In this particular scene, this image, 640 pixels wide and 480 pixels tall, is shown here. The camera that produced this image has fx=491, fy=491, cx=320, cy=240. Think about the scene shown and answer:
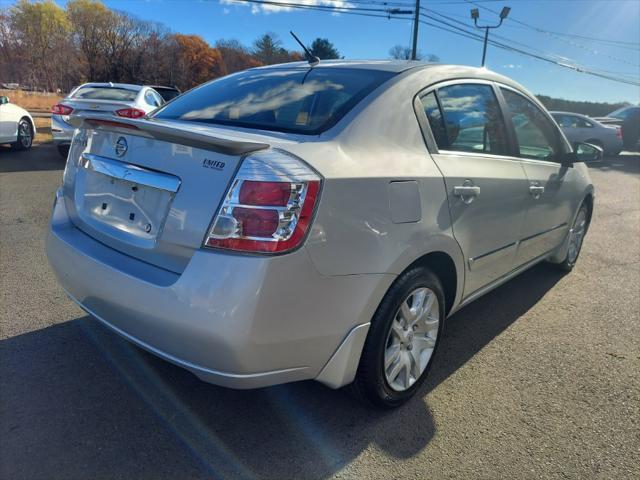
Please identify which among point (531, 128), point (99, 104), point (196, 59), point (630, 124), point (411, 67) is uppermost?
point (196, 59)

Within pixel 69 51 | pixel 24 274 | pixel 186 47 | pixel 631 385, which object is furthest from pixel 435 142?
pixel 186 47

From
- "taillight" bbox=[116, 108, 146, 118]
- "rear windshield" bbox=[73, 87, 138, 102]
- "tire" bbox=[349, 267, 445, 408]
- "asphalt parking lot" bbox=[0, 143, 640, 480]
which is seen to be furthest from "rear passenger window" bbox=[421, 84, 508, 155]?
"rear windshield" bbox=[73, 87, 138, 102]

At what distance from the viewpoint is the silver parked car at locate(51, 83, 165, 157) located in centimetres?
870

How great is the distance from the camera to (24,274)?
3.82 m

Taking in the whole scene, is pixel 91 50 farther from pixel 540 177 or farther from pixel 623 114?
pixel 540 177

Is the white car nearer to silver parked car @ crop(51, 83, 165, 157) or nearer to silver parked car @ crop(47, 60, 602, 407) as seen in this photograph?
silver parked car @ crop(51, 83, 165, 157)

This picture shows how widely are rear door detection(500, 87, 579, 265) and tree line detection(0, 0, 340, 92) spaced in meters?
42.5

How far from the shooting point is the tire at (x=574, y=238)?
15.0 ft

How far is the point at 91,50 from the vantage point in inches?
2021

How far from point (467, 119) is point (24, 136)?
10.5 meters

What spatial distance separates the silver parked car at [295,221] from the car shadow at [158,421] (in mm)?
255

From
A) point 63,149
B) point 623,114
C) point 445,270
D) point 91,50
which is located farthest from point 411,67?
point 91,50

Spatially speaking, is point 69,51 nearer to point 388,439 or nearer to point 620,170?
point 620,170

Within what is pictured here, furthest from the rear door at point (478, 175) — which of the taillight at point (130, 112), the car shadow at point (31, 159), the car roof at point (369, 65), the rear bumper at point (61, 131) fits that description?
the rear bumper at point (61, 131)
